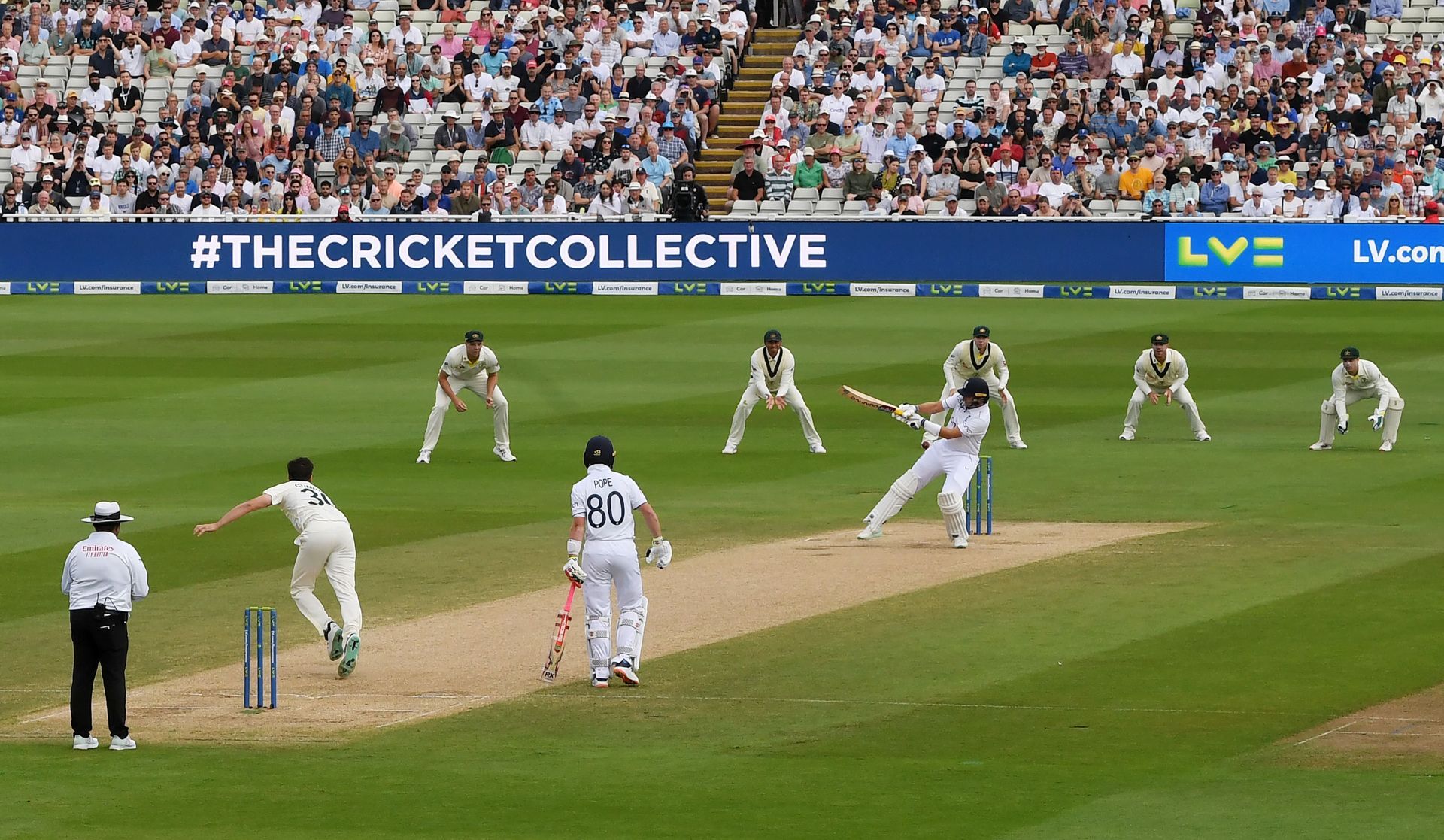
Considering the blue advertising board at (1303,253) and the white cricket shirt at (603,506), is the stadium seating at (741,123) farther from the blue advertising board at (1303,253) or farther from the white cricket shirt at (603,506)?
the white cricket shirt at (603,506)

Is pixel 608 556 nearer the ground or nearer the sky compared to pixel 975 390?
nearer the ground

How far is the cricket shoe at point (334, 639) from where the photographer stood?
1762cm

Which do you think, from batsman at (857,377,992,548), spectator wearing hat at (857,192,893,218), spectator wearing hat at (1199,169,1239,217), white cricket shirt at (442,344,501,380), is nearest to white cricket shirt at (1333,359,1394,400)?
batsman at (857,377,992,548)

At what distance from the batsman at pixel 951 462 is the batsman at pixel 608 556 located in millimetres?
6127

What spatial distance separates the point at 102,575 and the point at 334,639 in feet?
8.93

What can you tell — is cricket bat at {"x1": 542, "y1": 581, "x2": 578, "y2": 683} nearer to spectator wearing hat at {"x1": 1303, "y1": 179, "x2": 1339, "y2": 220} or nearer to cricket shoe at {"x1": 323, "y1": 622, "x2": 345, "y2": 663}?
cricket shoe at {"x1": 323, "y1": 622, "x2": 345, "y2": 663}

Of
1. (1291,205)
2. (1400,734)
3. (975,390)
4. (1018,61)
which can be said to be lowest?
(1400,734)

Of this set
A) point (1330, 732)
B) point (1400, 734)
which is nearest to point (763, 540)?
point (1330, 732)

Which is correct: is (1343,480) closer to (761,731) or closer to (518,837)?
(761,731)

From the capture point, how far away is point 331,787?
14.1 metres

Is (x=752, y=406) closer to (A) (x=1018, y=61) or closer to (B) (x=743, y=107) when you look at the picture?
(A) (x=1018, y=61)

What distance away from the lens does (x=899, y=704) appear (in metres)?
16.3

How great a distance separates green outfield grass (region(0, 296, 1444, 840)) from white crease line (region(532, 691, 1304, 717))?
48 mm

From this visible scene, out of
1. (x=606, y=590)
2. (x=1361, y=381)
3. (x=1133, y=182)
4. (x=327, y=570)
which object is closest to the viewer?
(x=606, y=590)
